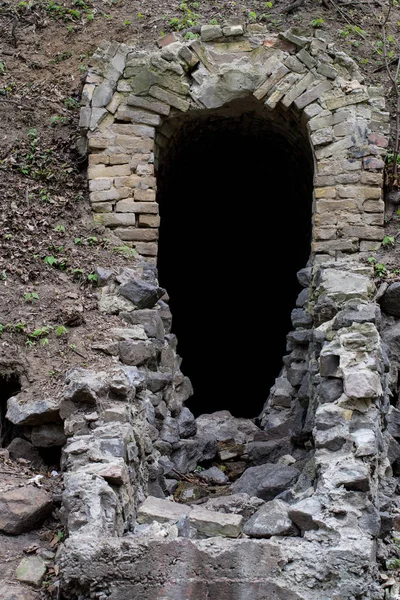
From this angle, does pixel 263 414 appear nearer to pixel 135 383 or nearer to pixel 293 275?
pixel 135 383

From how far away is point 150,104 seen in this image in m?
7.44

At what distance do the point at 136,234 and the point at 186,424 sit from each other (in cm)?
194

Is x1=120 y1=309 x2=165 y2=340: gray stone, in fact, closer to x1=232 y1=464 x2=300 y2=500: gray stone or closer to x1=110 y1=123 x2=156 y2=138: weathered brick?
x1=232 y1=464 x2=300 y2=500: gray stone

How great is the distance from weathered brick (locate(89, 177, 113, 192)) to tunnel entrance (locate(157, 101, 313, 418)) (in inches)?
32.7

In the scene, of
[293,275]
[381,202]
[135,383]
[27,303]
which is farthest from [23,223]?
[293,275]

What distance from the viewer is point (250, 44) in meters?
7.61

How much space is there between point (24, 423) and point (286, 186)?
554 centimetres

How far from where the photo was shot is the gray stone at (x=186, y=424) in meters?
6.54

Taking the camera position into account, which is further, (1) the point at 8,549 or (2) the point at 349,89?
(2) the point at 349,89

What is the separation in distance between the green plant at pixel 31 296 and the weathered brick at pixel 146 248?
1.31 m

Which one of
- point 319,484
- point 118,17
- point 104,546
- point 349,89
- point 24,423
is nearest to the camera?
point 104,546

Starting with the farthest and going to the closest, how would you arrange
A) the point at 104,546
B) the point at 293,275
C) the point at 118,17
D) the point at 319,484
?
the point at 293,275, the point at 118,17, the point at 319,484, the point at 104,546

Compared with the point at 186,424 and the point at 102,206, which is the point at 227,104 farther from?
the point at 186,424

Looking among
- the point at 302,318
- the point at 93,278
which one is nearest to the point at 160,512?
the point at 93,278
